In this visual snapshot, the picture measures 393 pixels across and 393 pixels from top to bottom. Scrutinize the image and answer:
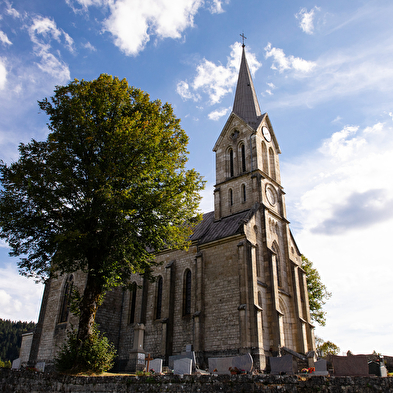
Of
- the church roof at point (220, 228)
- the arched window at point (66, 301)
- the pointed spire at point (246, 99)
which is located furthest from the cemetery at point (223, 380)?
the pointed spire at point (246, 99)

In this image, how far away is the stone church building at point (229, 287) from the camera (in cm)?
2306

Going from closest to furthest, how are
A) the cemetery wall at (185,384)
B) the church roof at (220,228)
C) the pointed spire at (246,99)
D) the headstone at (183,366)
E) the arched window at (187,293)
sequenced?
the cemetery wall at (185,384), the headstone at (183,366), the church roof at (220,228), the arched window at (187,293), the pointed spire at (246,99)

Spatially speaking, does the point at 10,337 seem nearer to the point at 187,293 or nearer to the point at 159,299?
the point at 159,299

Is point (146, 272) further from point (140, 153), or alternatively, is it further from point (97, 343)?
point (140, 153)

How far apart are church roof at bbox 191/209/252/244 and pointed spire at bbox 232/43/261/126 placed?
→ 10.0m

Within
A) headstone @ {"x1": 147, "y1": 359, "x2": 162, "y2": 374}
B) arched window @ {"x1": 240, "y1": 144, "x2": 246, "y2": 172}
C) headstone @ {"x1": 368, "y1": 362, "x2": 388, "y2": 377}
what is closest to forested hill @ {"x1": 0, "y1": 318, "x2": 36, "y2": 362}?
arched window @ {"x1": 240, "y1": 144, "x2": 246, "y2": 172}

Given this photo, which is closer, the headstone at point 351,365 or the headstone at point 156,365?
the headstone at point 351,365

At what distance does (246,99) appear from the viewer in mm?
35156

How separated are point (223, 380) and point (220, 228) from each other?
770 inches

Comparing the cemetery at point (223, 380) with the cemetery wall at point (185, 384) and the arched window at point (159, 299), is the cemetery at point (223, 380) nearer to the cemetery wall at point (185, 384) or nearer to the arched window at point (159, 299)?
the cemetery wall at point (185, 384)

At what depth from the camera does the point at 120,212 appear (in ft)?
50.0

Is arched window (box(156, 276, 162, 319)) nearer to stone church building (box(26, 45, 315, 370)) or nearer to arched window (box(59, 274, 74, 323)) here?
stone church building (box(26, 45, 315, 370))

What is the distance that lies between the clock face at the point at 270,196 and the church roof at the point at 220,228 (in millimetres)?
2818

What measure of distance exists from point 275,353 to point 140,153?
1610 cm
